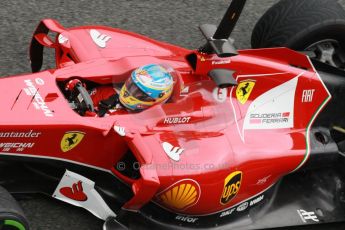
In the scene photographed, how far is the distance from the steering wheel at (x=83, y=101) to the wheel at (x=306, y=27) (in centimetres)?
174

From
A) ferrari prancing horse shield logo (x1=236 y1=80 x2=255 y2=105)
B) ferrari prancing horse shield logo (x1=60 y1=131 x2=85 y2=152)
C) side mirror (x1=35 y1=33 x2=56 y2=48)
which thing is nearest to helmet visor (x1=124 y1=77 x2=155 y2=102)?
ferrari prancing horse shield logo (x1=60 y1=131 x2=85 y2=152)

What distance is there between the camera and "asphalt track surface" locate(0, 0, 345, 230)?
214 inches

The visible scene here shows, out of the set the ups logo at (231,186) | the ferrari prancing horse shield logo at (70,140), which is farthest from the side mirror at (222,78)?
the ferrari prancing horse shield logo at (70,140)

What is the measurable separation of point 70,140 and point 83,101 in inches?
11.5

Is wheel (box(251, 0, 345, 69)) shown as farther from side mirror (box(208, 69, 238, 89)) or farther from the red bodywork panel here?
side mirror (box(208, 69, 238, 89))

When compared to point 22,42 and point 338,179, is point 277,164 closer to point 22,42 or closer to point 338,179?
point 338,179

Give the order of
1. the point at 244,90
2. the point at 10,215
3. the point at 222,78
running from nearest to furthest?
the point at 10,215
the point at 222,78
the point at 244,90

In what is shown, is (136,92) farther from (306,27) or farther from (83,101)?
(306,27)

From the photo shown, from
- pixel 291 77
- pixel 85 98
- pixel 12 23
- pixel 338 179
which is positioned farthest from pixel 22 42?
pixel 338 179

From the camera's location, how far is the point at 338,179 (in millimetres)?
4434

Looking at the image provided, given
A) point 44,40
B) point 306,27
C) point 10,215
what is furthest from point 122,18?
point 10,215

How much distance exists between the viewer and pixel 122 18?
5996mm

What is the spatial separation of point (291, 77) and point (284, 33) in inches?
24.7

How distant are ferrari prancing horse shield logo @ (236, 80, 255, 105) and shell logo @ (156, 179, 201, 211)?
2.37ft
